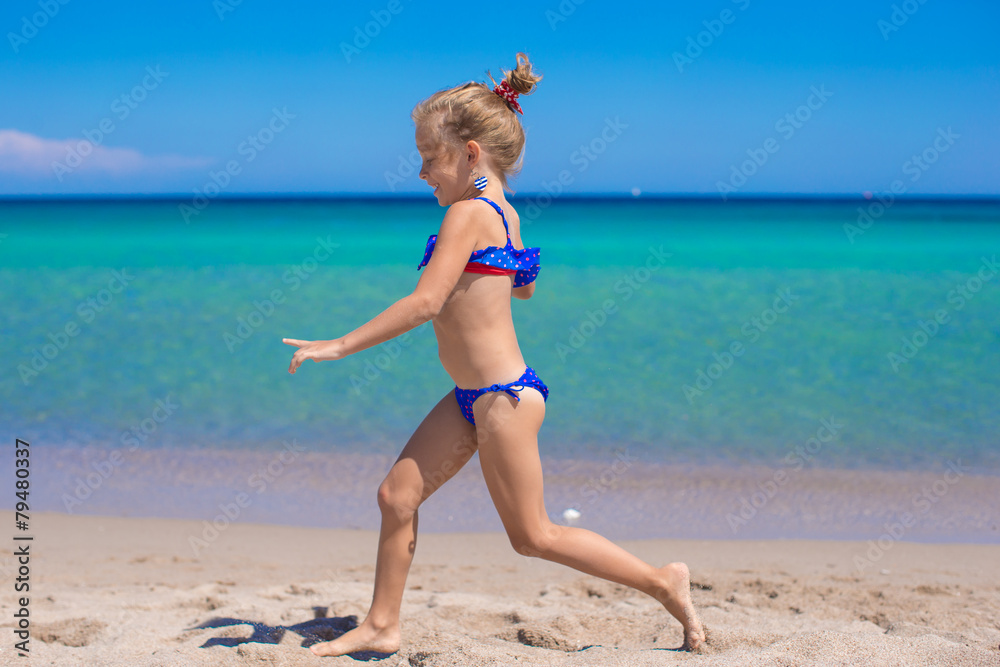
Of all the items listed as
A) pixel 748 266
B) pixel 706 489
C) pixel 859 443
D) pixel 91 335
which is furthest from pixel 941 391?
pixel 748 266

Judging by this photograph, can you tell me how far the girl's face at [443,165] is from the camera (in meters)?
2.48

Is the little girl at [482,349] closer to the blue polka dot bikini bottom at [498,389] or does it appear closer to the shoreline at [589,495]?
the blue polka dot bikini bottom at [498,389]

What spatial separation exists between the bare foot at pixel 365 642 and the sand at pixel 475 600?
0.05m

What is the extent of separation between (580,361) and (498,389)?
5.85 metres

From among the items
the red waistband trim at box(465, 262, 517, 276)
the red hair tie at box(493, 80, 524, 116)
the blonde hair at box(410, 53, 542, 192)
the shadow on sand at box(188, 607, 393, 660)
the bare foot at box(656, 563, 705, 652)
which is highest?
the red hair tie at box(493, 80, 524, 116)

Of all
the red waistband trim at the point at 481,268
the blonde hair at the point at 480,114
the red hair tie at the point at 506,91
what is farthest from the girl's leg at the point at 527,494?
the red hair tie at the point at 506,91

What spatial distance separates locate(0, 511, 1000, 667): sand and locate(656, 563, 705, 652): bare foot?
6 cm

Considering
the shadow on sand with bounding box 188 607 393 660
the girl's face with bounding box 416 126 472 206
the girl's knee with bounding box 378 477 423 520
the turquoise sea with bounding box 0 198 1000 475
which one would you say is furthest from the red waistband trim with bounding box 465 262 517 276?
the turquoise sea with bounding box 0 198 1000 475

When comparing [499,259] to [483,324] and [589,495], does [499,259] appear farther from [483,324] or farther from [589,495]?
[589,495]

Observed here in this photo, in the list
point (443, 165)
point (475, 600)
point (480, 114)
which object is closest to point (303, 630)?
point (475, 600)

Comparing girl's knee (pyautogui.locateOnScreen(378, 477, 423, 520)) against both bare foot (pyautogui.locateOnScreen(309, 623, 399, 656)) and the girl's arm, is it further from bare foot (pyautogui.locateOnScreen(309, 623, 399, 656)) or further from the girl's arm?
the girl's arm

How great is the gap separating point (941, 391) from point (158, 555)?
247 inches

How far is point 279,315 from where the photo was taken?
11.2 metres

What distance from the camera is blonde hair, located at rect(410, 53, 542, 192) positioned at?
245 centimetres
